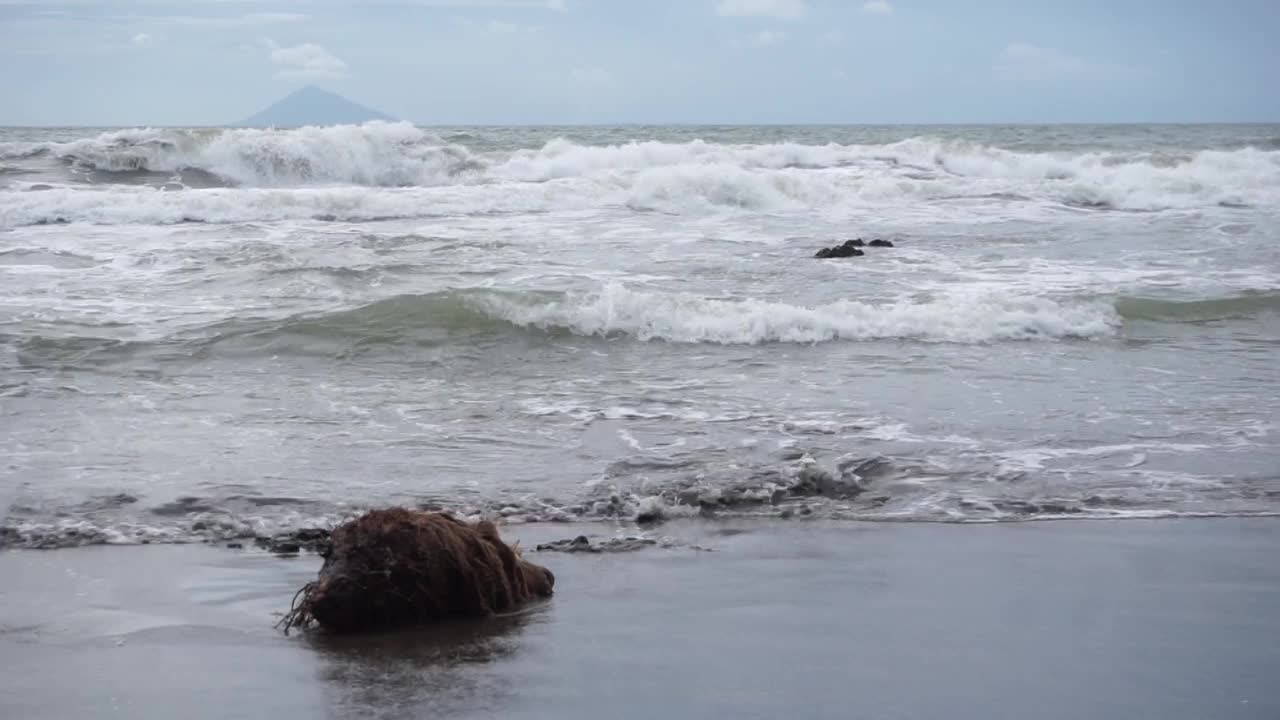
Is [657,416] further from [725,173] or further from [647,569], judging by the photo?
[725,173]

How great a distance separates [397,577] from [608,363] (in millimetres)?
6047

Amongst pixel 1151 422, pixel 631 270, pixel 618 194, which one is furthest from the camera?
pixel 618 194

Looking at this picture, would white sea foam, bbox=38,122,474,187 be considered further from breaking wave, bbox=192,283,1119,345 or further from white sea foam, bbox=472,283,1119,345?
white sea foam, bbox=472,283,1119,345

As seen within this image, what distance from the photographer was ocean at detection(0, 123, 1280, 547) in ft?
22.2

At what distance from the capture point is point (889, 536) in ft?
19.6

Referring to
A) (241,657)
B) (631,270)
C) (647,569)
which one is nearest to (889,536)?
(647,569)

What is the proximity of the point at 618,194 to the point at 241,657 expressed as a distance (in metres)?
21.5

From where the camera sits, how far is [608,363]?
10.6 metres

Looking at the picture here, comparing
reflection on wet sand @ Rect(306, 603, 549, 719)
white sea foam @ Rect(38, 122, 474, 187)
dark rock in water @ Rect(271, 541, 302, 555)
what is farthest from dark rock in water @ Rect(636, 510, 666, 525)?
white sea foam @ Rect(38, 122, 474, 187)

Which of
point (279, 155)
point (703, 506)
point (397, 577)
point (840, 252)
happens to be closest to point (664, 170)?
point (279, 155)

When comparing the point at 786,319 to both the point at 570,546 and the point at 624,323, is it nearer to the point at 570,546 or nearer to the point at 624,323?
the point at 624,323

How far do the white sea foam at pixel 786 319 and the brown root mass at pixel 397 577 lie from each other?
22.7 ft

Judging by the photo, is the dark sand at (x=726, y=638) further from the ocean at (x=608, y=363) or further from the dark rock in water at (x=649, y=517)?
the ocean at (x=608, y=363)

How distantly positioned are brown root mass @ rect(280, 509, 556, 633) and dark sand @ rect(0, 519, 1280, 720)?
4.8 inches
